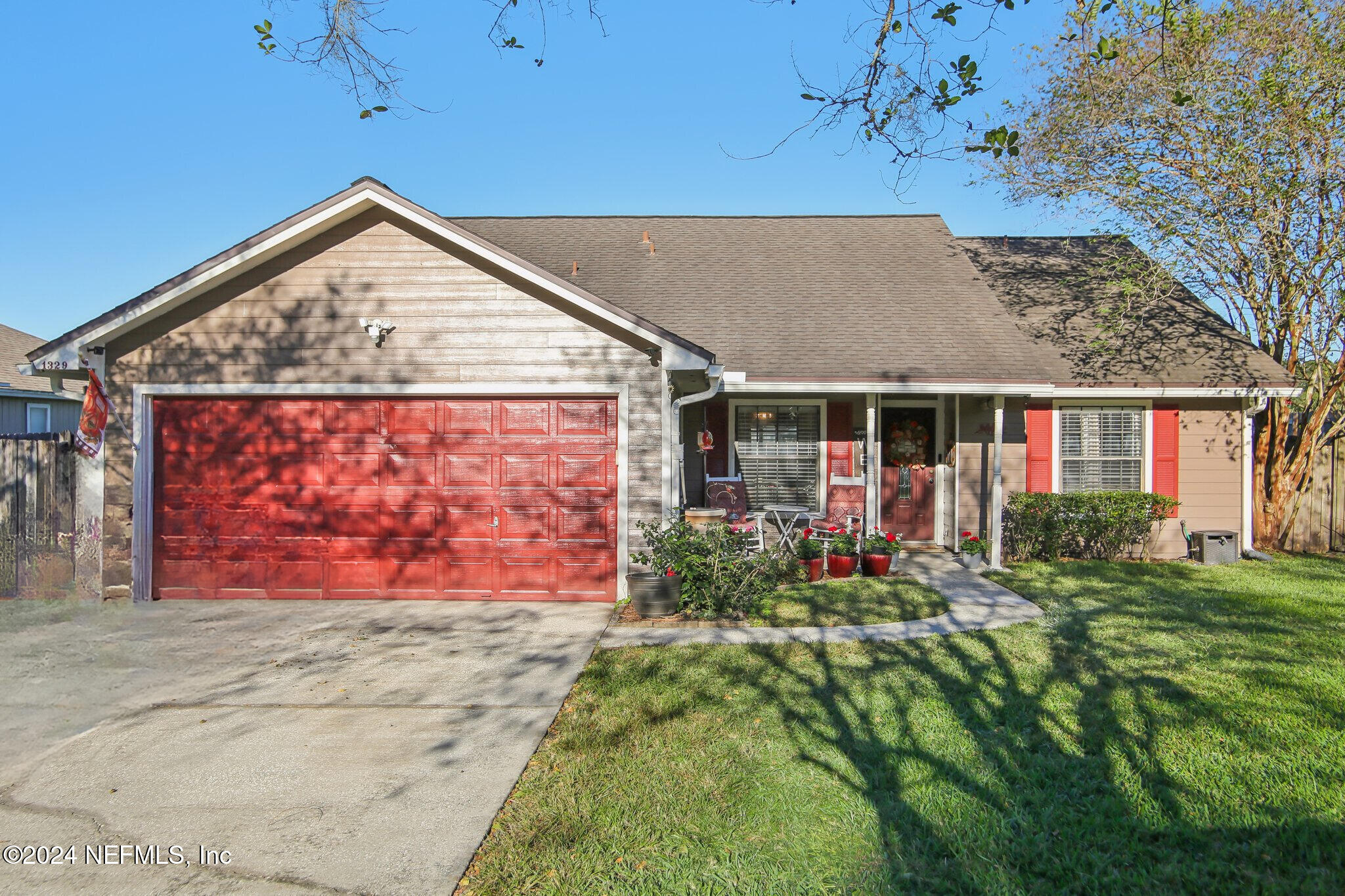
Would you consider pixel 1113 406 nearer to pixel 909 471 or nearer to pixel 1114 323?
pixel 1114 323

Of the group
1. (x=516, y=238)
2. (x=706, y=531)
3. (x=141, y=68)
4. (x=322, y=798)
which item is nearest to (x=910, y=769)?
(x=322, y=798)

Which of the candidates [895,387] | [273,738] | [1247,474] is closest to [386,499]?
[273,738]

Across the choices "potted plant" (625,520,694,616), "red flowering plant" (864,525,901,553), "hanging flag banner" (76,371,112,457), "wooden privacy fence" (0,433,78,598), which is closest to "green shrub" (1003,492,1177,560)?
"red flowering plant" (864,525,901,553)

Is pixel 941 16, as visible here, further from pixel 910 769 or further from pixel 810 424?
pixel 810 424

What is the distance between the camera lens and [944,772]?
12.8 ft

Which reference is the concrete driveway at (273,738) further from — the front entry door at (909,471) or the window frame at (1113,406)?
the window frame at (1113,406)

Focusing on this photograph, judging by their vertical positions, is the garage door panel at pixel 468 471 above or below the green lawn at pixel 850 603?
above

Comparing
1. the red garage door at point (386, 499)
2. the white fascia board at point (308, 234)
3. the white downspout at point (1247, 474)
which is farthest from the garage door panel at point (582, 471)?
the white downspout at point (1247, 474)

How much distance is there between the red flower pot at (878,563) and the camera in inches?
364

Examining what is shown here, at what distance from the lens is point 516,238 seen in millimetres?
14203

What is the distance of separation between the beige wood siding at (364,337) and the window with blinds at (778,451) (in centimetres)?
337

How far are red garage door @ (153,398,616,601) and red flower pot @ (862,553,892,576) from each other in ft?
10.9

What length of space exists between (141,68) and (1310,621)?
11.3m

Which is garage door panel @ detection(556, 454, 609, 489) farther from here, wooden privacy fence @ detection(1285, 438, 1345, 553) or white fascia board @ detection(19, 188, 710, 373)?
wooden privacy fence @ detection(1285, 438, 1345, 553)
